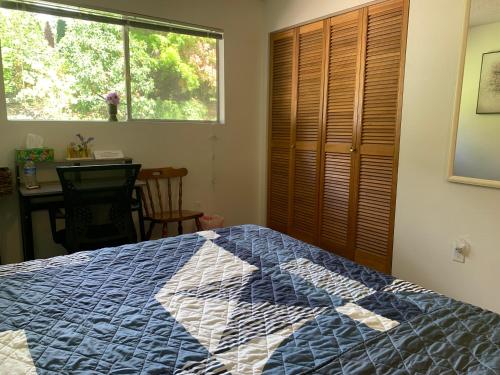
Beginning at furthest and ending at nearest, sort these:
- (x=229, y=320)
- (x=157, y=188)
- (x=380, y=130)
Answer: (x=157, y=188)
(x=380, y=130)
(x=229, y=320)

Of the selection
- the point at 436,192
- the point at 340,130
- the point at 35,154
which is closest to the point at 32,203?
the point at 35,154

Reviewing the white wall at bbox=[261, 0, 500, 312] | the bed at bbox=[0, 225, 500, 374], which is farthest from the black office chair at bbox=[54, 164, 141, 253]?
the white wall at bbox=[261, 0, 500, 312]

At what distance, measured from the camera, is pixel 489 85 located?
2.15m

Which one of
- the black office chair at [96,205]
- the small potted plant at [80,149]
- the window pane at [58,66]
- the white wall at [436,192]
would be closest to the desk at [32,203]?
the black office chair at [96,205]

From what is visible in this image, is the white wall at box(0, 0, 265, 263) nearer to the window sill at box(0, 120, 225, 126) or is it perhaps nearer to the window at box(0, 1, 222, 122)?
the window sill at box(0, 120, 225, 126)

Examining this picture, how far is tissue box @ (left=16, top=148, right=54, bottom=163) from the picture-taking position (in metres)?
2.66

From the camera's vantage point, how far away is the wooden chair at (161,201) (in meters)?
3.21

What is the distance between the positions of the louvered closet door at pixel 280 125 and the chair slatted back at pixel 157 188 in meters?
0.96

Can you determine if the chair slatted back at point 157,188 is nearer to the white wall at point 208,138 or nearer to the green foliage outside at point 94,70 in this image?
the white wall at point 208,138

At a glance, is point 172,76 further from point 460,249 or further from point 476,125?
point 460,249

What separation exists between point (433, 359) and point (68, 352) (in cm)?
93

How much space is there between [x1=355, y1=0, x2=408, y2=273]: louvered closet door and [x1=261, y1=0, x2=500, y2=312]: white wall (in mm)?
77

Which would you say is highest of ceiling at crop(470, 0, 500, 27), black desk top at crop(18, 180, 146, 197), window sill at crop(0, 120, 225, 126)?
ceiling at crop(470, 0, 500, 27)

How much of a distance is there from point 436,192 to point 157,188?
2.25 m
